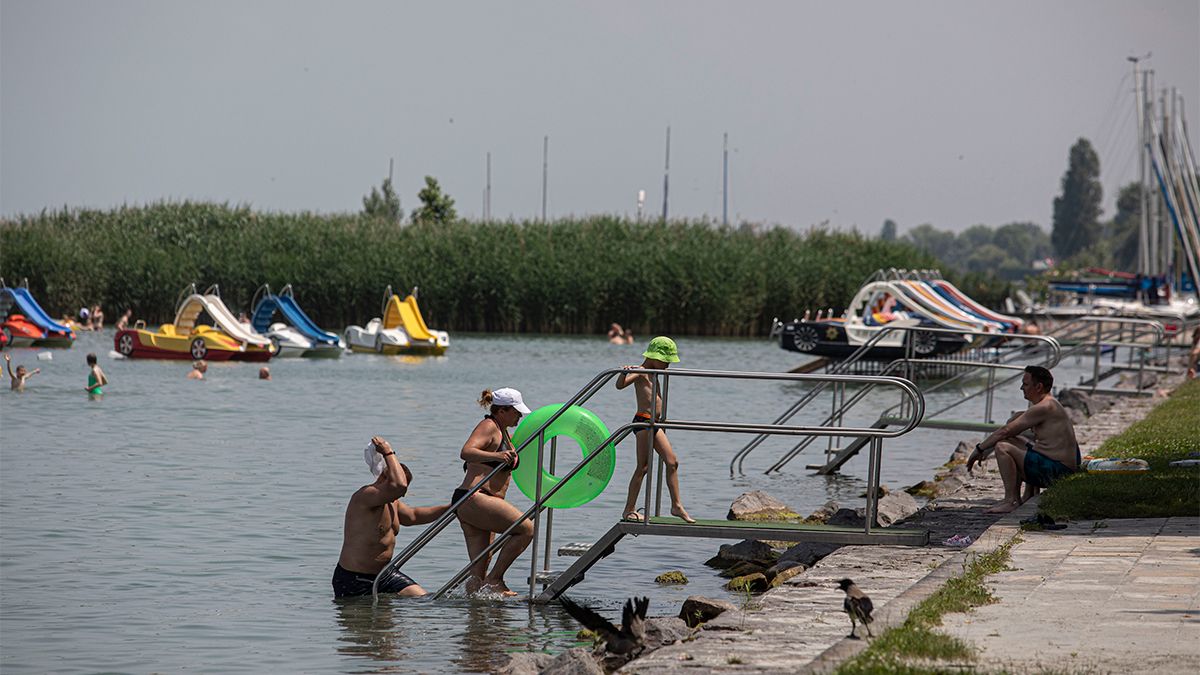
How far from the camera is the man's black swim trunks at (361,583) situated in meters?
12.1

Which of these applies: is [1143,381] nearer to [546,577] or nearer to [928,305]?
[928,305]

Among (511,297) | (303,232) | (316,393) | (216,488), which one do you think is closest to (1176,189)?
(511,297)

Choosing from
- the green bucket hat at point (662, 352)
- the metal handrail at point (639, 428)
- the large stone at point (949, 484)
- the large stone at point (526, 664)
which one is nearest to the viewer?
the large stone at point (526, 664)

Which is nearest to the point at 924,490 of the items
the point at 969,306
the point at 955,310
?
the point at 955,310

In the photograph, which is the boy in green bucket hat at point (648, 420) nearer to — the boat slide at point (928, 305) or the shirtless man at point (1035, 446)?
the shirtless man at point (1035, 446)

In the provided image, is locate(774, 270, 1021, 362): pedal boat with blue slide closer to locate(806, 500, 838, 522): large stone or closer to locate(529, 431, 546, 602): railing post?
locate(806, 500, 838, 522): large stone

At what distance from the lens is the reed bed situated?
59.9m

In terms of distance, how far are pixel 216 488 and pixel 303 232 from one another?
46.4 m

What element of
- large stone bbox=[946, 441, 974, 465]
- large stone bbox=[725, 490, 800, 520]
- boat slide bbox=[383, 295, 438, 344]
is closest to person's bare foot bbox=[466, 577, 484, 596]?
large stone bbox=[725, 490, 800, 520]

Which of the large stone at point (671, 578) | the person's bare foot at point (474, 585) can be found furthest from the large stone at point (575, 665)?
the large stone at point (671, 578)

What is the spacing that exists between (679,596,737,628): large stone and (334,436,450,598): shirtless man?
252 cm

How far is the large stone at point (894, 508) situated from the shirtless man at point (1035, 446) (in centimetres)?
103

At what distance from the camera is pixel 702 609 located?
9984 mm

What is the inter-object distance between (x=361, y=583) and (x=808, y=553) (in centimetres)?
350
